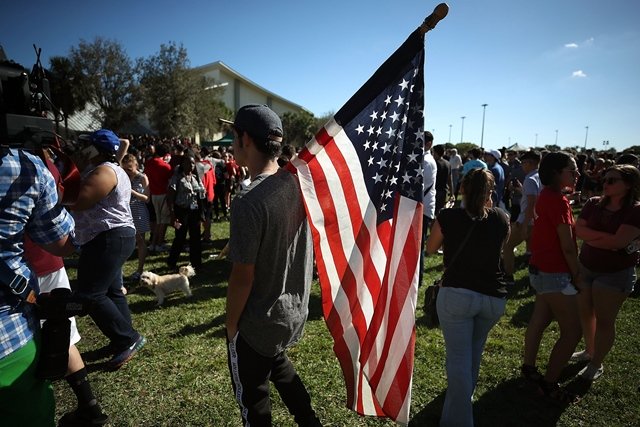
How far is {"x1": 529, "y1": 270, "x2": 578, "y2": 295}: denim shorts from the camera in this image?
3.26 metres

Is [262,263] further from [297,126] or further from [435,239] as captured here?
[297,126]

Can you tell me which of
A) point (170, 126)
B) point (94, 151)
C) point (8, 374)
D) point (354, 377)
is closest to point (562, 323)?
point (354, 377)

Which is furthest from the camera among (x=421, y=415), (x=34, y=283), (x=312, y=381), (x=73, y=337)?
(x=312, y=381)

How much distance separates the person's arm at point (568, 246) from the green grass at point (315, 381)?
135 centimetres

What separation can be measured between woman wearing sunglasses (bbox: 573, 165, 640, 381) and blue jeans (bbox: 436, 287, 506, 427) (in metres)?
1.47

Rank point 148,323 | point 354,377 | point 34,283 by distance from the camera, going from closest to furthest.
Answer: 1. point 34,283
2. point 354,377
3. point 148,323

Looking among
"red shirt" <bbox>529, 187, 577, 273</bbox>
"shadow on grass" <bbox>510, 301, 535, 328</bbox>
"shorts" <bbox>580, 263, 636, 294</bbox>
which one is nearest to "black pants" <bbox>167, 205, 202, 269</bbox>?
"shadow on grass" <bbox>510, 301, 535, 328</bbox>

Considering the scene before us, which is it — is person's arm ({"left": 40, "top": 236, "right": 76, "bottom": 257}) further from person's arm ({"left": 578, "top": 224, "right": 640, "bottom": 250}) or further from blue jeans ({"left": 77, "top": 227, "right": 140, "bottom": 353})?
person's arm ({"left": 578, "top": 224, "right": 640, "bottom": 250})

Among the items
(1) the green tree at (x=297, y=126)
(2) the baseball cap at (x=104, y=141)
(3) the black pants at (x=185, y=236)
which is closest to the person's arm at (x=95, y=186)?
(2) the baseball cap at (x=104, y=141)

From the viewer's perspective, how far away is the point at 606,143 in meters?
64.1

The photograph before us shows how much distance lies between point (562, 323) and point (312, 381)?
2.44 meters

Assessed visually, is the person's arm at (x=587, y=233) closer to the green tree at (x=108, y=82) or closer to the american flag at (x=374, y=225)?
the american flag at (x=374, y=225)

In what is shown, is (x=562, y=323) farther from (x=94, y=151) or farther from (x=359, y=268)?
(x=94, y=151)

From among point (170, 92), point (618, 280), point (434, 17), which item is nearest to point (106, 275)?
point (434, 17)
